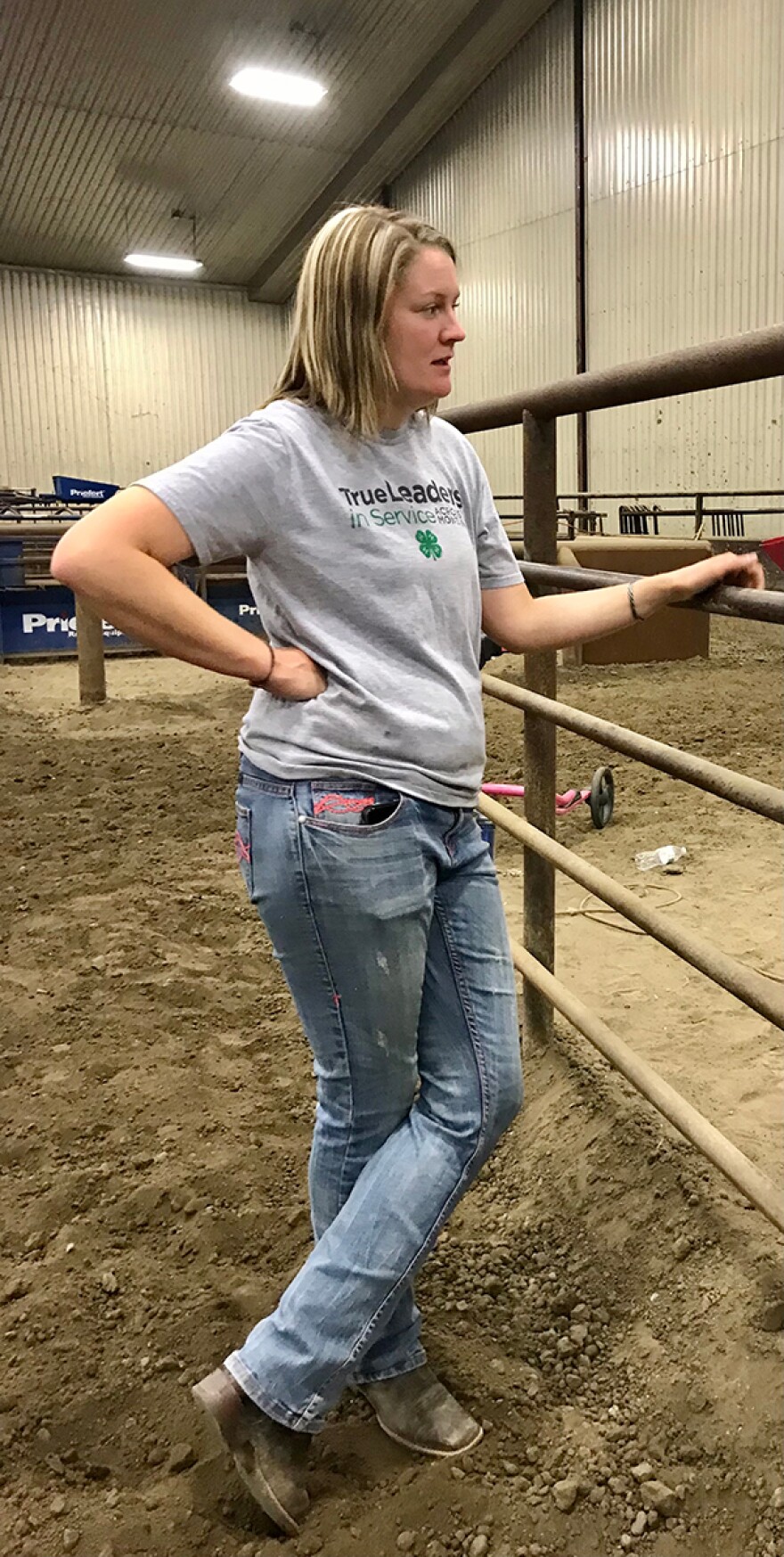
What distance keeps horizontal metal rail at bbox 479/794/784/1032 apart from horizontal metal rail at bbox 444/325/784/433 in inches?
29.9

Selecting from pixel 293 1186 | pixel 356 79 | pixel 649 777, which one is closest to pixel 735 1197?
pixel 293 1186

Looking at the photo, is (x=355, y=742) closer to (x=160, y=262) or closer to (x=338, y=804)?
(x=338, y=804)

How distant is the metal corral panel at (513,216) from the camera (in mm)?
12953

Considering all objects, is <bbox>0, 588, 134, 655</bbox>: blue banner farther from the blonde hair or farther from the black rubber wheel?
the blonde hair

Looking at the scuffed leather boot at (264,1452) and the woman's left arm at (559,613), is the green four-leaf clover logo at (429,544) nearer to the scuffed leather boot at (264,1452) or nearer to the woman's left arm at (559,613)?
the woman's left arm at (559,613)

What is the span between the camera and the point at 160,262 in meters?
16.8

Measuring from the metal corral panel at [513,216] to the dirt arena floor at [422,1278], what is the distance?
1129 cm

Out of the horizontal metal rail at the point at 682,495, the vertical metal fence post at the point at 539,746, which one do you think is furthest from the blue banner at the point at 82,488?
the vertical metal fence post at the point at 539,746

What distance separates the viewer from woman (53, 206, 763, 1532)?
1248 mm

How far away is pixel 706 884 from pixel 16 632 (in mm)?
6560

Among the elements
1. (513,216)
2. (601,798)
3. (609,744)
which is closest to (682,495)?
(513,216)

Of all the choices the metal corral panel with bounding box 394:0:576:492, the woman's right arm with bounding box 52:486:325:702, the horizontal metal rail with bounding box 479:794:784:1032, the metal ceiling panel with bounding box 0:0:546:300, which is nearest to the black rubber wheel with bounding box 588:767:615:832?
the horizontal metal rail with bounding box 479:794:784:1032

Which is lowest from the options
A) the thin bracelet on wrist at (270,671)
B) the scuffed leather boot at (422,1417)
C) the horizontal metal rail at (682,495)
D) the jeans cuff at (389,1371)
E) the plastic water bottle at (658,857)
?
the scuffed leather boot at (422,1417)

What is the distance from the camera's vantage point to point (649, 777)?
15.3ft
